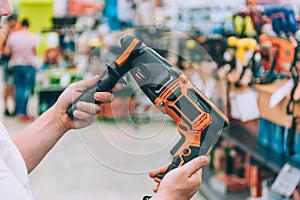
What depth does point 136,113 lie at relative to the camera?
5.08 feet

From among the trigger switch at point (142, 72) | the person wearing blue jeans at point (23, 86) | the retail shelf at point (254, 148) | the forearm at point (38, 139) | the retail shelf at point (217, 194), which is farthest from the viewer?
the person wearing blue jeans at point (23, 86)

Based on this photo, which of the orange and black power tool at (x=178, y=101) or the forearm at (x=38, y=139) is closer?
the orange and black power tool at (x=178, y=101)

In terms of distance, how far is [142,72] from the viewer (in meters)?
1.32

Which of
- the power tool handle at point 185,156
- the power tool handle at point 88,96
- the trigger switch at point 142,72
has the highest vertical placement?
the trigger switch at point 142,72

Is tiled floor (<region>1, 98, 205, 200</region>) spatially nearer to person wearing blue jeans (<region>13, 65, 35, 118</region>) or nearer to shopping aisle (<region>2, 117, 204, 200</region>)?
shopping aisle (<region>2, 117, 204, 200</region>)

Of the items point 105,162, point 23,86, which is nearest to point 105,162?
point 105,162

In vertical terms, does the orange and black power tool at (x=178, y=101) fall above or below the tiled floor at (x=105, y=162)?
above

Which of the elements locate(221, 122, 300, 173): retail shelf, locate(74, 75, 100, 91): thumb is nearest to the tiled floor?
locate(74, 75, 100, 91): thumb

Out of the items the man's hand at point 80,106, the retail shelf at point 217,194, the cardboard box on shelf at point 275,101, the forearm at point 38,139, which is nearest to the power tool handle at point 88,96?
the man's hand at point 80,106

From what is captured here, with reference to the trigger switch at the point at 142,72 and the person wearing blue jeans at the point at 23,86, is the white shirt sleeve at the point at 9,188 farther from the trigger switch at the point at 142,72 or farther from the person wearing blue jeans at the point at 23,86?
the person wearing blue jeans at the point at 23,86

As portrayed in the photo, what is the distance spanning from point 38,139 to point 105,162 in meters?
0.33

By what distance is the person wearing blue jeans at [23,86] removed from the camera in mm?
8117

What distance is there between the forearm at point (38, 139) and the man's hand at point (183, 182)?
1.72 ft

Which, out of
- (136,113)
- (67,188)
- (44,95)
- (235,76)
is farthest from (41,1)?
(136,113)
